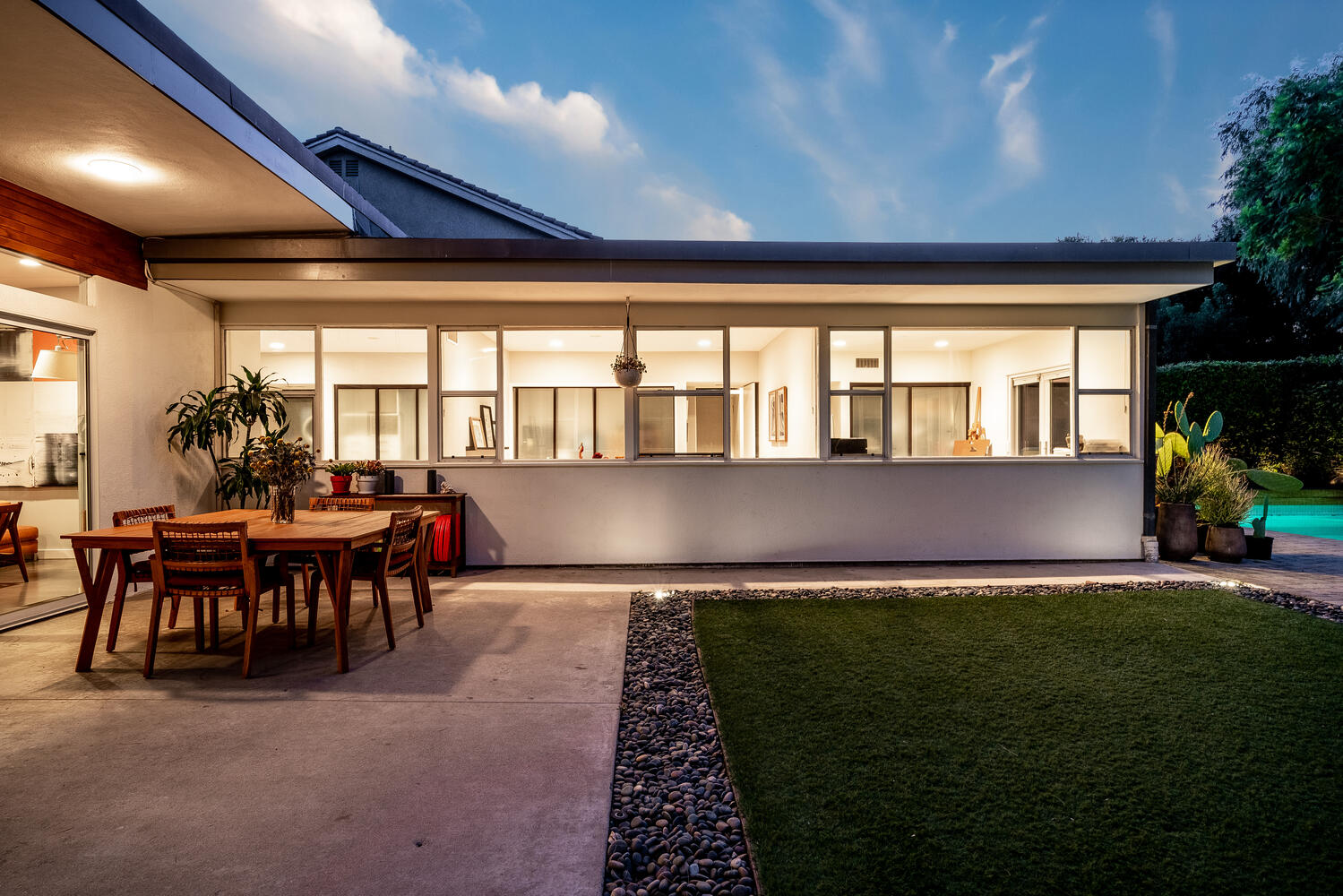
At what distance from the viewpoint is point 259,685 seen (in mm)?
3334

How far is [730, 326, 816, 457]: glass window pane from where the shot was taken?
7.51m

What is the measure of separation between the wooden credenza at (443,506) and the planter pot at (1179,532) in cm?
723

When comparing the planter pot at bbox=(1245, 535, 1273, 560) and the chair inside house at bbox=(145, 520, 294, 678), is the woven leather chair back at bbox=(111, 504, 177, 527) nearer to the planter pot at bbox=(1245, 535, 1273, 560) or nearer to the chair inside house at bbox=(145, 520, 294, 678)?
the chair inside house at bbox=(145, 520, 294, 678)

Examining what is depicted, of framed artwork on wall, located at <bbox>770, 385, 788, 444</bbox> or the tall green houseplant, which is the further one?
framed artwork on wall, located at <bbox>770, 385, 788, 444</bbox>

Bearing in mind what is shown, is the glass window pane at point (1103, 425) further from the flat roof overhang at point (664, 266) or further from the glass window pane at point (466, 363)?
the glass window pane at point (466, 363)

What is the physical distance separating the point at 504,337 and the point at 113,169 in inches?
129

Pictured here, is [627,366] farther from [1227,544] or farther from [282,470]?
[1227,544]

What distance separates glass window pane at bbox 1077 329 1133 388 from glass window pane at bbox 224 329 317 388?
8022 millimetres

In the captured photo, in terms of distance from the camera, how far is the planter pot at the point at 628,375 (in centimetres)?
607

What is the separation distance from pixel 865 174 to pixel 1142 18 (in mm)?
37664

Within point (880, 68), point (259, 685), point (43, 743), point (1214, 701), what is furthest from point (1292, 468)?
point (880, 68)

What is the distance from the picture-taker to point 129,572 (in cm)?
381

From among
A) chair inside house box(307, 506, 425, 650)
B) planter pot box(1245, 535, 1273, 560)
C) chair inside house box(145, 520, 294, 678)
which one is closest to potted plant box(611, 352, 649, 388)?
chair inside house box(307, 506, 425, 650)

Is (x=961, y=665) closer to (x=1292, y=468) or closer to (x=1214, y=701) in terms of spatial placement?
(x=1214, y=701)
